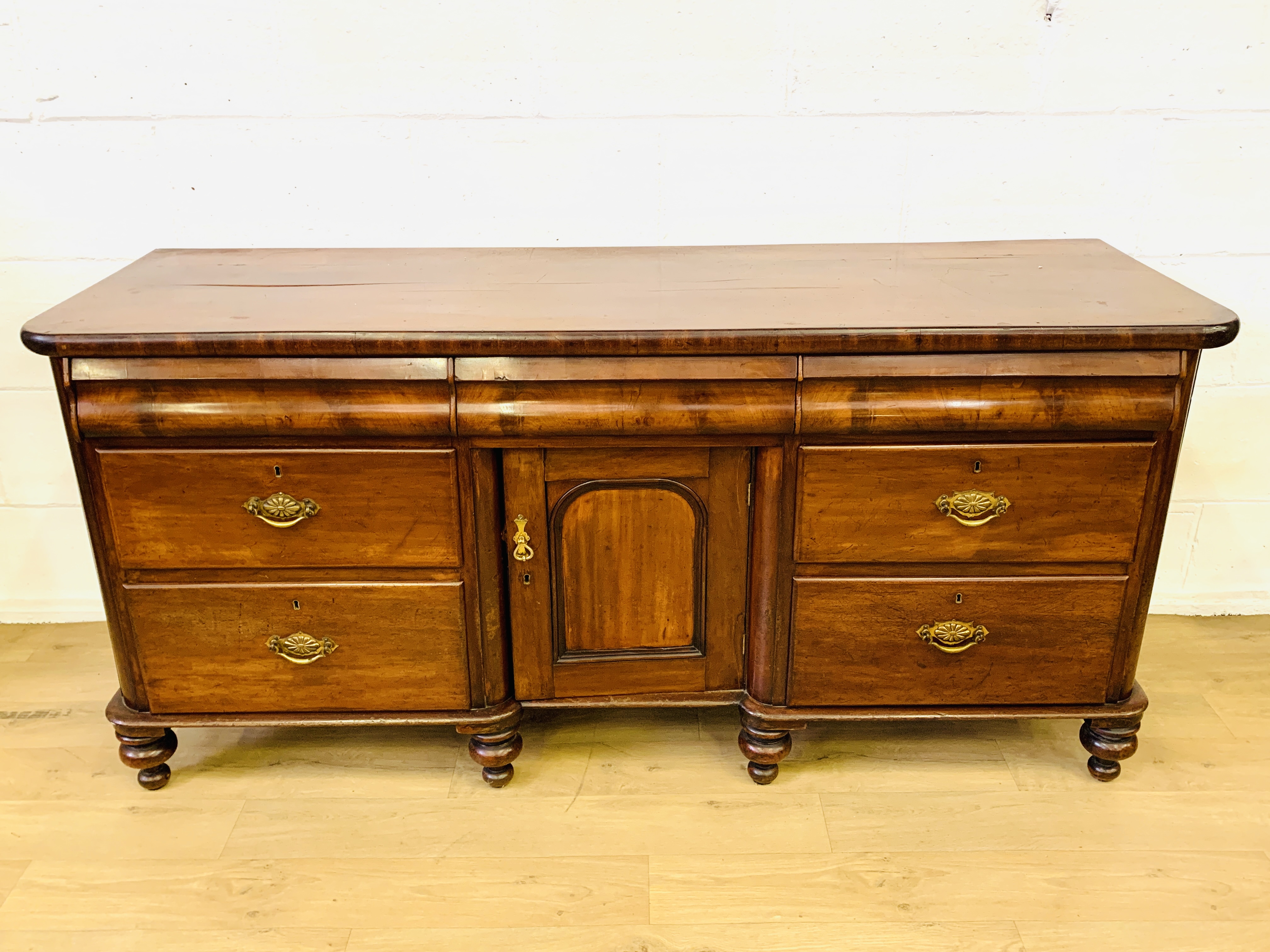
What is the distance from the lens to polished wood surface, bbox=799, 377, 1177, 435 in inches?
59.8

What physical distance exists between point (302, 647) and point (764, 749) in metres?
0.82

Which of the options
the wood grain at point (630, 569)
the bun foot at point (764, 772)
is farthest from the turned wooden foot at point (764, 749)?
the wood grain at point (630, 569)

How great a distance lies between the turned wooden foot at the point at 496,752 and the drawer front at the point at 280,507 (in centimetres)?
36

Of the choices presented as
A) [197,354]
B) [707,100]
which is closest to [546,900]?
[197,354]

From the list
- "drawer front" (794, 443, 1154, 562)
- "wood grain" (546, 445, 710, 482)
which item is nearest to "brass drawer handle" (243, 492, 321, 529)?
"wood grain" (546, 445, 710, 482)

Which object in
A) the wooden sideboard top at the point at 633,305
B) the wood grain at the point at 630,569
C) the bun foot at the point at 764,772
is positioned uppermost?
the wooden sideboard top at the point at 633,305

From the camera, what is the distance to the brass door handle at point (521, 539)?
1.63 meters

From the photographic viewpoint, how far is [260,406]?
60.1 inches

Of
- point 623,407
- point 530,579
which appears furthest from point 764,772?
point 623,407

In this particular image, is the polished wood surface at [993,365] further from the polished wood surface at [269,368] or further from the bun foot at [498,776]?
the bun foot at [498,776]

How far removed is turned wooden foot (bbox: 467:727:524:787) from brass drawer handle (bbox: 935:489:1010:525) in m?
0.85

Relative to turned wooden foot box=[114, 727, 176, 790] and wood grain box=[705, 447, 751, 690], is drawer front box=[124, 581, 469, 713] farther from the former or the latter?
wood grain box=[705, 447, 751, 690]

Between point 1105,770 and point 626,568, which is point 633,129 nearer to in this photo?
point 626,568

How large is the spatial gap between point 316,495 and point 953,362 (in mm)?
1008
